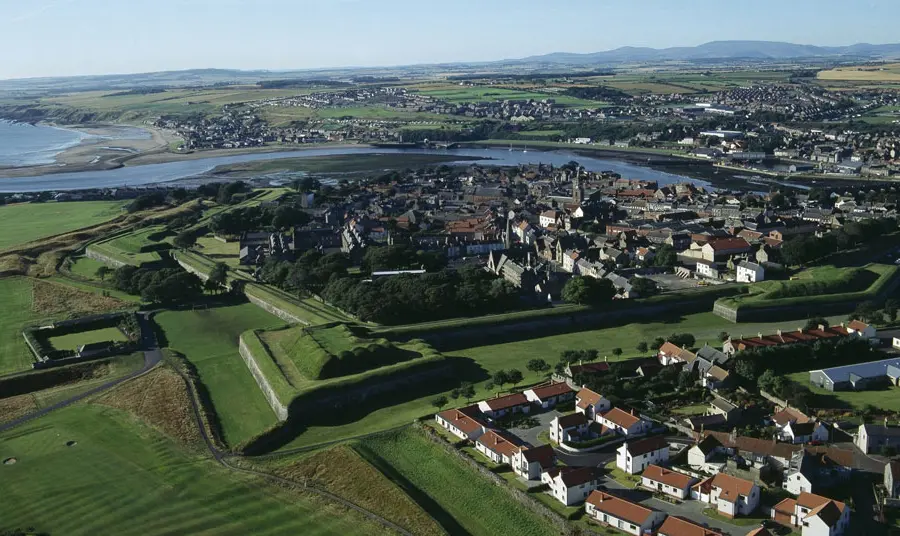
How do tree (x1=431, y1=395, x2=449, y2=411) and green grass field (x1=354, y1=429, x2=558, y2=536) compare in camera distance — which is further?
tree (x1=431, y1=395, x2=449, y2=411)

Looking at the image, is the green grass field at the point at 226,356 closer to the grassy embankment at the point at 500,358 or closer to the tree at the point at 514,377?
the grassy embankment at the point at 500,358

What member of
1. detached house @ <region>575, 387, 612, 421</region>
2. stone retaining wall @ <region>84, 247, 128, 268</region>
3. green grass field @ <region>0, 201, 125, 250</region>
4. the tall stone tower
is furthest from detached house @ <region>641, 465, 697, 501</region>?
green grass field @ <region>0, 201, 125, 250</region>

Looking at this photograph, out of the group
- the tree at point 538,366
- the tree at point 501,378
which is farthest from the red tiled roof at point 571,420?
the tree at point 538,366

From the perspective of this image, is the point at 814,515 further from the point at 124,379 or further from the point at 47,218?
the point at 47,218

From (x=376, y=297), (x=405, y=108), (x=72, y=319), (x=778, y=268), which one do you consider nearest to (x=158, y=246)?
(x=72, y=319)

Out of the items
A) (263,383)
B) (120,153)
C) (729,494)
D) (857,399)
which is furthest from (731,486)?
(120,153)

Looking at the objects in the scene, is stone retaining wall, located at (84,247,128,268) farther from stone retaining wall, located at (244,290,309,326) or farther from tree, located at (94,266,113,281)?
stone retaining wall, located at (244,290,309,326)
